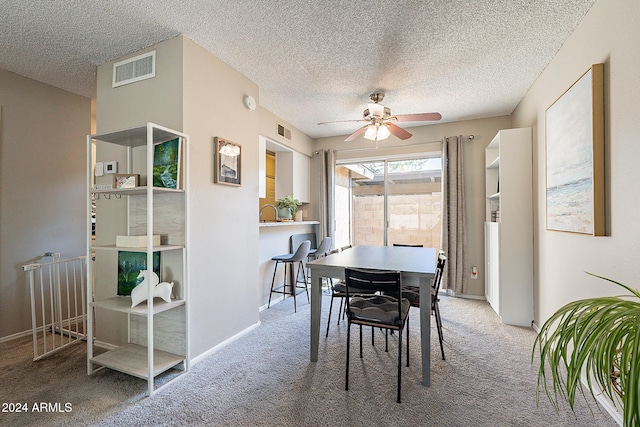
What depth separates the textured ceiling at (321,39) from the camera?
200 cm

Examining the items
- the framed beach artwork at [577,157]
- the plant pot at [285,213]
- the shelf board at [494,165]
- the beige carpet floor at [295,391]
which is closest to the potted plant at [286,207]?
the plant pot at [285,213]

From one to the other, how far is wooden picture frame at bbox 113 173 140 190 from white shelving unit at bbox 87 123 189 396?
0.05 metres

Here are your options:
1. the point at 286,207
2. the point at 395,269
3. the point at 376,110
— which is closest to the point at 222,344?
the point at 395,269

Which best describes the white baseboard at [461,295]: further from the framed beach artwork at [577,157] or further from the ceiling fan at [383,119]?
the ceiling fan at [383,119]

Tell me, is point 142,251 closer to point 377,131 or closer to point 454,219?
point 377,131

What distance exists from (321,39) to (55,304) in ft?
→ 12.5

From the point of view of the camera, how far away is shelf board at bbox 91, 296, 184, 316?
1.96 meters

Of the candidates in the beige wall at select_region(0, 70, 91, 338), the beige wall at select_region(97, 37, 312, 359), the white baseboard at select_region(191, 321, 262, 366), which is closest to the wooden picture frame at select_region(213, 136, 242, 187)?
the beige wall at select_region(97, 37, 312, 359)

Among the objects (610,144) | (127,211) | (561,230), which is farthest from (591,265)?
(127,211)

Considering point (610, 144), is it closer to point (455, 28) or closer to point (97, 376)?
point (455, 28)

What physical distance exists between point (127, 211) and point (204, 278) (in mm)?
873

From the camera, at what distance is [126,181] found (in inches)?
83.1

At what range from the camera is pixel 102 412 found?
176 centimetres

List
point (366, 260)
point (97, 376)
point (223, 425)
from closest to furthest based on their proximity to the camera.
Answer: point (223, 425) → point (97, 376) → point (366, 260)
